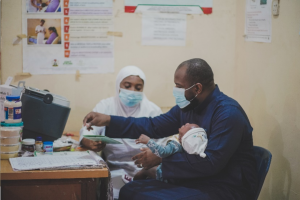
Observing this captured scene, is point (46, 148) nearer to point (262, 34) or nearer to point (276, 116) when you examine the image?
point (276, 116)

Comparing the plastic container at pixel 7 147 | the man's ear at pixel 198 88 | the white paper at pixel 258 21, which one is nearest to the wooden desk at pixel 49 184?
the plastic container at pixel 7 147

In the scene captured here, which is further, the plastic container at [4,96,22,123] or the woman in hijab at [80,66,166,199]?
the woman in hijab at [80,66,166,199]

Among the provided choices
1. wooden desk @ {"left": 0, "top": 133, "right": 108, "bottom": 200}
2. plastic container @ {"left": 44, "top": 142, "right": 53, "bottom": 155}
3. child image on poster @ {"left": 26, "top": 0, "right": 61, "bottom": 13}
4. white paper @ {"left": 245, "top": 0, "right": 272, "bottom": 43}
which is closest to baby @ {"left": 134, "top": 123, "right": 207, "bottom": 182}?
wooden desk @ {"left": 0, "top": 133, "right": 108, "bottom": 200}

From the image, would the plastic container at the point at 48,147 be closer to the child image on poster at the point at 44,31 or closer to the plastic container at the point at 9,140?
the plastic container at the point at 9,140

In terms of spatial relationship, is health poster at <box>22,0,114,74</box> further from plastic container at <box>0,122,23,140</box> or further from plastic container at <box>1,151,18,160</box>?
plastic container at <box>1,151,18,160</box>

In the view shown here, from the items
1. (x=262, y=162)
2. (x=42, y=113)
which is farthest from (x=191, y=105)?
(x=42, y=113)

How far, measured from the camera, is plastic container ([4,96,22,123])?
2359 mm

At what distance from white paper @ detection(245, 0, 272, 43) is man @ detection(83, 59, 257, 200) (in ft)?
3.26

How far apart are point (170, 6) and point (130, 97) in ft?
3.75

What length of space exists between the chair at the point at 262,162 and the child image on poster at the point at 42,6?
232 cm

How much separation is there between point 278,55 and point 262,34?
0.34 metres

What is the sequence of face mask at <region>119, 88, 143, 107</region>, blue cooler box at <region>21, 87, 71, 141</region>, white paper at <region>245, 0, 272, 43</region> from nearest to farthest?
1. blue cooler box at <region>21, 87, 71, 141</region>
2. white paper at <region>245, 0, 272, 43</region>
3. face mask at <region>119, 88, 143, 107</region>

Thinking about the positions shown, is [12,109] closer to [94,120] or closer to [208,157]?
[94,120]

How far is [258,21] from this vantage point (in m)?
3.11
